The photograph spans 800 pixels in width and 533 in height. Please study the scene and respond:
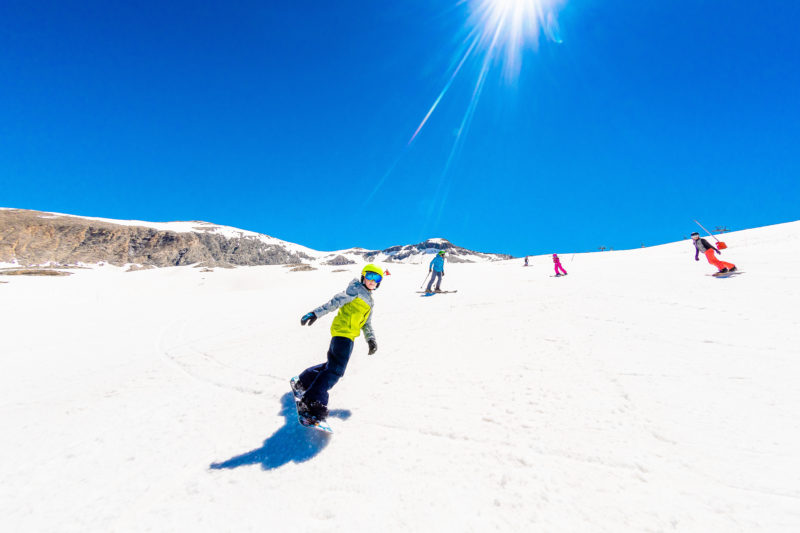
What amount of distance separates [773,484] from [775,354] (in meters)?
3.66

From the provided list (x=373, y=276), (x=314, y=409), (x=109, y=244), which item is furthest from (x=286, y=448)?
(x=109, y=244)

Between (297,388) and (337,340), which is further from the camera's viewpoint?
(337,340)

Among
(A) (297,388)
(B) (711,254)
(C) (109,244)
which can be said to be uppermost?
(B) (711,254)

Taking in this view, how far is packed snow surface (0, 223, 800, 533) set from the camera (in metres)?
2.57

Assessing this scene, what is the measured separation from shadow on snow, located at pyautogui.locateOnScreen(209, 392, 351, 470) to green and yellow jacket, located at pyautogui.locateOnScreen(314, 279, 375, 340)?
4.02 ft

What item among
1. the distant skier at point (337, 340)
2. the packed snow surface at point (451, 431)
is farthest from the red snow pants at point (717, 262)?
the distant skier at point (337, 340)

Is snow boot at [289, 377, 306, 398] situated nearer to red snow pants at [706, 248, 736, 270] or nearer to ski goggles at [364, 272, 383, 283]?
ski goggles at [364, 272, 383, 283]

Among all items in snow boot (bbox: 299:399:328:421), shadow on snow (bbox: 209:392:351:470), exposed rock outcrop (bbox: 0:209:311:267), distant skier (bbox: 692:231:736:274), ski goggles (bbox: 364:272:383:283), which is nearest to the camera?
shadow on snow (bbox: 209:392:351:470)

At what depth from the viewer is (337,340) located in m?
4.48

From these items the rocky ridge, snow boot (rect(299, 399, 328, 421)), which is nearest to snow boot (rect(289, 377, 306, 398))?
snow boot (rect(299, 399, 328, 421))

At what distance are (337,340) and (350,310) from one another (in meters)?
0.49

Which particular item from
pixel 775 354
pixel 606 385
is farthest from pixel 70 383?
pixel 775 354

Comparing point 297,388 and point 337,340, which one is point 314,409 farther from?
point 337,340

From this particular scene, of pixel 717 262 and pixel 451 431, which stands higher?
pixel 717 262
